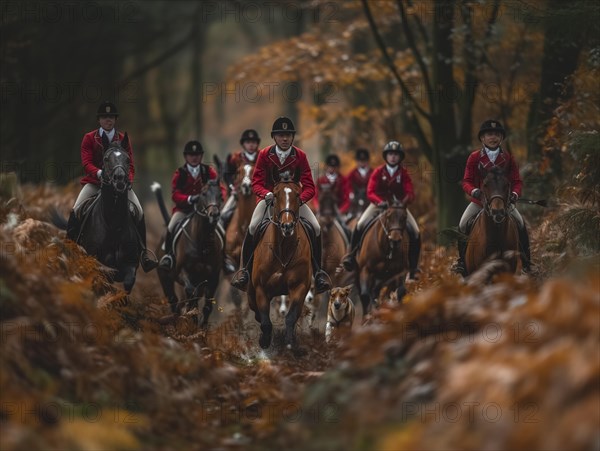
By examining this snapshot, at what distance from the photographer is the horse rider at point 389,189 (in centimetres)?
1786

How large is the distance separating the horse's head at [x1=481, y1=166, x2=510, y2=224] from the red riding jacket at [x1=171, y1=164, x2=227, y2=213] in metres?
5.88

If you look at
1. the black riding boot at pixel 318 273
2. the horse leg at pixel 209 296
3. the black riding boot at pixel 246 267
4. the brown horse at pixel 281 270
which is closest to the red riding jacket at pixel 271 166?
the brown horse at pixel 281 270

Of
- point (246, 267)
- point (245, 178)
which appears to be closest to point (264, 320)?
point (246, 267)

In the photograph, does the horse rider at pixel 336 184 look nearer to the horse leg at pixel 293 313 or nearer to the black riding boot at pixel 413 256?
the black riding boot at pixel 413 256

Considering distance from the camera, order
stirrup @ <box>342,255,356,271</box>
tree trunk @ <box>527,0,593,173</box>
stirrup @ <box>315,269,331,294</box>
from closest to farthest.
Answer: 1. stirrup @ <box>315,269,331,294</box>
2. tree trunk @ <box>527,0,593,173</box>
3. stirrup @ <box>342,255,356,271</box>

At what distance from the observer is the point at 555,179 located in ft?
61.7

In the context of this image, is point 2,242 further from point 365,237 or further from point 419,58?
point 419,58

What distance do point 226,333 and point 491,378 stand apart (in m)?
8.99

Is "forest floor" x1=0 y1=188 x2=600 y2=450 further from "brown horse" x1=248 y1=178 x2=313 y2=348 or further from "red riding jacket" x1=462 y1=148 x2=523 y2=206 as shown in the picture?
"red riding jacket" x1=462 y1=148 x2=523 y2=206

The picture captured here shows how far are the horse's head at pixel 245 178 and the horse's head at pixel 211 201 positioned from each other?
1910mm

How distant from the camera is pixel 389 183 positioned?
1822 centimetres

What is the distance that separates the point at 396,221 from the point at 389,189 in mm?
1527

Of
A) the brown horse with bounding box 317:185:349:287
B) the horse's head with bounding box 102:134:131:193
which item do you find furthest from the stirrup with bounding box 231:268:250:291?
the brown horse with bounding box 317:185:349:287

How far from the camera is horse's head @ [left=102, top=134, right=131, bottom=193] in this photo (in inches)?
547
